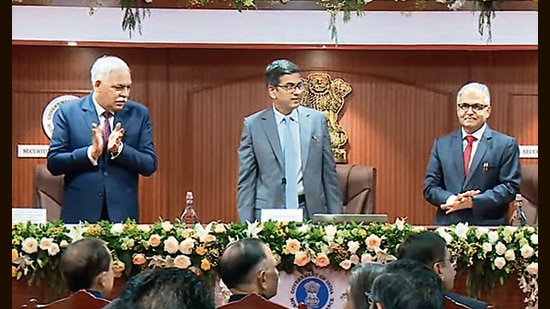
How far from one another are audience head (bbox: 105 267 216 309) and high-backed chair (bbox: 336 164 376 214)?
4854mm

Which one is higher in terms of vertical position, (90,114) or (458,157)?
(90,114)

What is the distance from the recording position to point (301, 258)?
3.61m

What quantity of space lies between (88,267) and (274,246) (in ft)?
3.00

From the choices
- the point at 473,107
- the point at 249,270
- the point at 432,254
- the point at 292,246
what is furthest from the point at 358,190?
the point at 249,270

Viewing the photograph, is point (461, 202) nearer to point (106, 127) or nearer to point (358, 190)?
point (106, 127)

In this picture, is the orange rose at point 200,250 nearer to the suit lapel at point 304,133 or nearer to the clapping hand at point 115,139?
the clapping hand at point 115,139

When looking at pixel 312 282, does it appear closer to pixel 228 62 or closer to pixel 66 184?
pixel 66 184

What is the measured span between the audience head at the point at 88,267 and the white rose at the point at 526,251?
180cm

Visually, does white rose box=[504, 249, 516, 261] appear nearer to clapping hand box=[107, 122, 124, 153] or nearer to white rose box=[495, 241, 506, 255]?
white rose box=[495, 241, 506, 255]

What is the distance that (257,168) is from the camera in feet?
14.6

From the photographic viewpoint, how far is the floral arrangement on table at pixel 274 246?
11.8ft

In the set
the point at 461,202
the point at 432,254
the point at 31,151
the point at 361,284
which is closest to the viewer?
the point at 361,284

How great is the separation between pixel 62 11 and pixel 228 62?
155 cm
